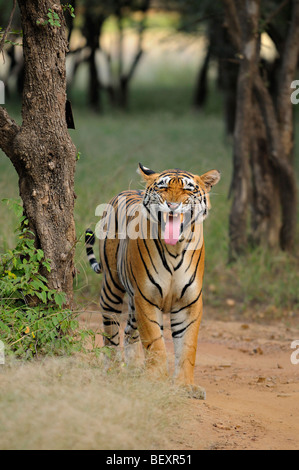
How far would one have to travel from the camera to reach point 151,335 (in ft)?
16.0

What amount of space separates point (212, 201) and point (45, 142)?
17.0 feet

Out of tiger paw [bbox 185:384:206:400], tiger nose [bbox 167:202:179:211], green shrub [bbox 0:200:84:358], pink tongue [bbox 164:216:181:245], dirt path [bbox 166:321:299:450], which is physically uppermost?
tiger nose [bbox 167:202:179:211]

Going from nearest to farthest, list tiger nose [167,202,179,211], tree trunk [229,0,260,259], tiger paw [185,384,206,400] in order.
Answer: tiger nose [167,202,179,211] < tiger paw [185,384,206,400] < tree trunk [229,0,260,259]

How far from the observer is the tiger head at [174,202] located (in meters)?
4.73

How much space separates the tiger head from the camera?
186 inches

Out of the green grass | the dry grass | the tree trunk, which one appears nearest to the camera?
the dry grass

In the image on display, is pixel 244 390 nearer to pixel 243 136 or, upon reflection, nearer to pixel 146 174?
pixel 146 174

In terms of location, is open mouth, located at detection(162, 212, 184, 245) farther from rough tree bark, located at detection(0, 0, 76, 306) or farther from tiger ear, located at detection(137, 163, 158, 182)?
rough tree bark, located at detection(0, 0, 76, 306)

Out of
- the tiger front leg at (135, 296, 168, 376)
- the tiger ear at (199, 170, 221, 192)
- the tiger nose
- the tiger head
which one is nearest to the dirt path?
the tiger front leg at (135, 296, 168, 376)

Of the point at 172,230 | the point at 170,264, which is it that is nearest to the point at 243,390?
the point at 170,264

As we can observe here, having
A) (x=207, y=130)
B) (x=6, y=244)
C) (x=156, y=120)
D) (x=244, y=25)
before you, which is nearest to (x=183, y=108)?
(x=156, y=120)

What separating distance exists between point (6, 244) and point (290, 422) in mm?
3444

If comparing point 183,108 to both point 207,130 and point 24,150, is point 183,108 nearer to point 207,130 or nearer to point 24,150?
point 207,130

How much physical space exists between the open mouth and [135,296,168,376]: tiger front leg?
50cm
